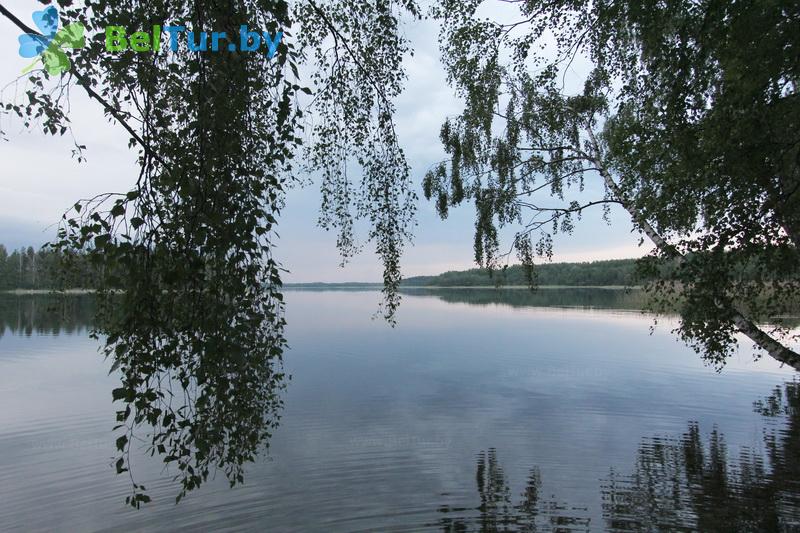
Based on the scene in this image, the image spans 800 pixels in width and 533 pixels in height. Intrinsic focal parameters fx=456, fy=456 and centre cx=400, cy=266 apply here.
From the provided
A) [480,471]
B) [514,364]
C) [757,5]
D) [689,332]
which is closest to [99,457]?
[480,471]


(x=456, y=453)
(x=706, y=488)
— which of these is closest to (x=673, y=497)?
(x=706, y=488)

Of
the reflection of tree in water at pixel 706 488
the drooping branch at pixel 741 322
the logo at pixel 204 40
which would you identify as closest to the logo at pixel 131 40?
the logo at pixel 204 40

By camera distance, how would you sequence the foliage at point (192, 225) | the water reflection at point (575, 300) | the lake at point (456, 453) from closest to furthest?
the foliage at point (192, 225) → the lake at point (456, 453) → the water reflection at point (575, 300)

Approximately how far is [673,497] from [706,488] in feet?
3.63

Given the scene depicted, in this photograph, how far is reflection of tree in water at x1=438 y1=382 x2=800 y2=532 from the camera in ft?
28.1

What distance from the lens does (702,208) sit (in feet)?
27.1

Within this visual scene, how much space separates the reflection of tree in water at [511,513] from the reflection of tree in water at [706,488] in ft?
2.60

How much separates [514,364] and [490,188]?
1607cm

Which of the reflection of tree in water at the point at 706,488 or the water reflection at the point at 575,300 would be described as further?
the water reflection at the point at 575,300

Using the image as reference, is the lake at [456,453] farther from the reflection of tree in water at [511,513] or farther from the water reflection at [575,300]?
the water reflection at [575,300]

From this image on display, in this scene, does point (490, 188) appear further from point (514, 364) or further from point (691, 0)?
point (514, 364)

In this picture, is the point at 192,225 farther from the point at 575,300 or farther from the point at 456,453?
the point at 575,300

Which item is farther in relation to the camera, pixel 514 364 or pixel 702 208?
pixel 514 364

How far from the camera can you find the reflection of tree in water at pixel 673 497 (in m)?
8.58
